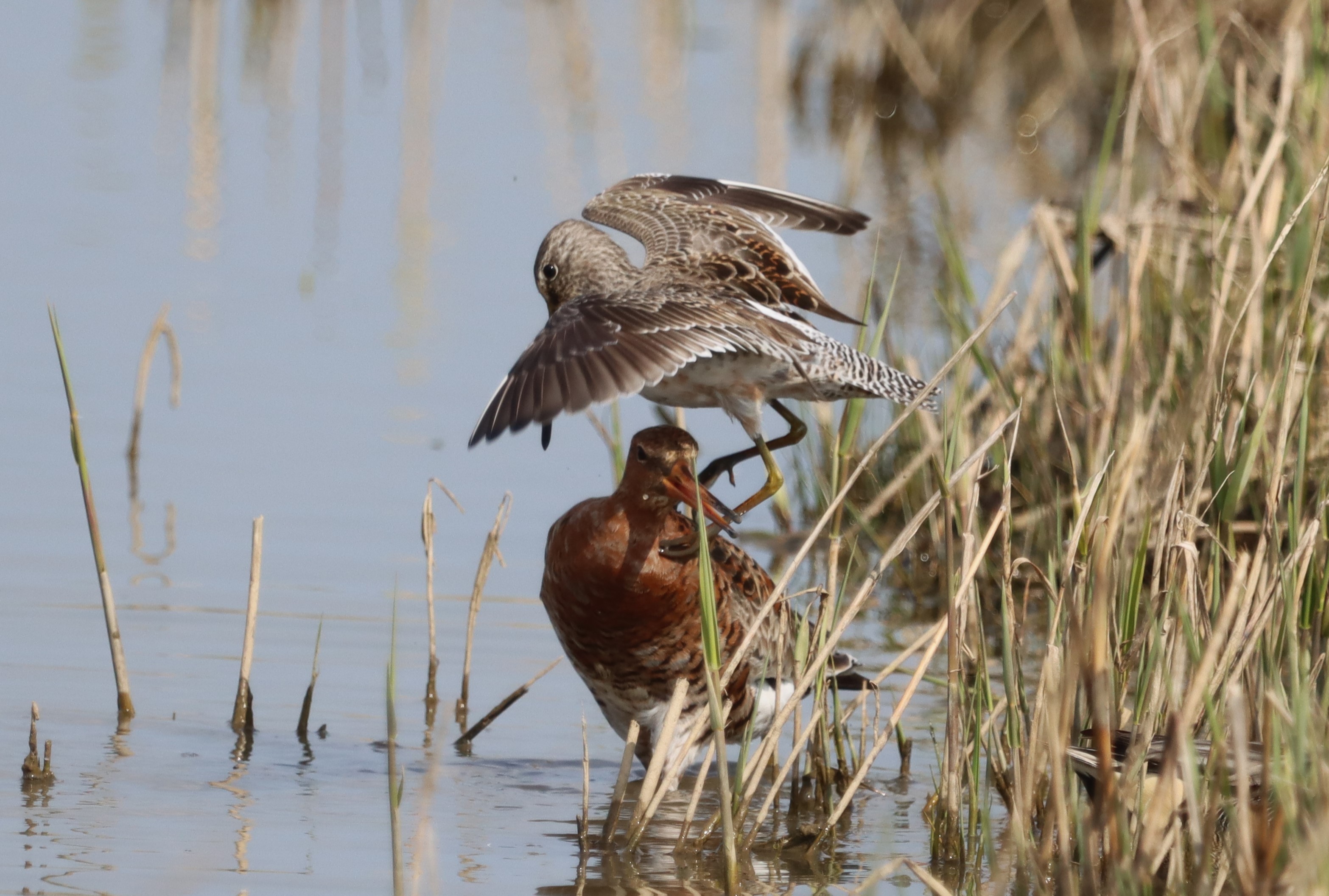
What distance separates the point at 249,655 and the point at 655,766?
4.93 ft

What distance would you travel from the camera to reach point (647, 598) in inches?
216

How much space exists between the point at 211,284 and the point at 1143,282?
5661 millimetres

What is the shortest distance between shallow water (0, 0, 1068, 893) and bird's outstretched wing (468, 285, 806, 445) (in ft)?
2.69

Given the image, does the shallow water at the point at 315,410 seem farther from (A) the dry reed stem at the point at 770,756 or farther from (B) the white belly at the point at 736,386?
(B) the white belly at the point at 736,386

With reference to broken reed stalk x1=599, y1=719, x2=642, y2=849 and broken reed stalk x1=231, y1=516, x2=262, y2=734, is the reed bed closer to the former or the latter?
broken reed stalk x1=599, y1=719, x2=642, y2=849

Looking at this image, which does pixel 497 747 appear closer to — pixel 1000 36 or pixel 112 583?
pixel 112 583

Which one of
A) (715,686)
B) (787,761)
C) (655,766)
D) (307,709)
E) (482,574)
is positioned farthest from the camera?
(482,574)

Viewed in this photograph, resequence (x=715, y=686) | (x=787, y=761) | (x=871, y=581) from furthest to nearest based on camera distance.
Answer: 1. (x=787, y=761)
2. (x=871, y=581)
3. (x=715, y=686)

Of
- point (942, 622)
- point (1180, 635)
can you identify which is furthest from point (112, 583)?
point (1180, 635)

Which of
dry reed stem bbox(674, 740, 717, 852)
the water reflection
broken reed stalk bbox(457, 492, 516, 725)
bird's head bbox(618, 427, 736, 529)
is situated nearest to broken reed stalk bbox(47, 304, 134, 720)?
broken reed stalk bbox(457, 492, 516, 725)

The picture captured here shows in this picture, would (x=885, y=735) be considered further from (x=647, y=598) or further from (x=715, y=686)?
(x=647, y=598)

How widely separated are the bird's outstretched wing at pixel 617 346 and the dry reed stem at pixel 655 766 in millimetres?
743

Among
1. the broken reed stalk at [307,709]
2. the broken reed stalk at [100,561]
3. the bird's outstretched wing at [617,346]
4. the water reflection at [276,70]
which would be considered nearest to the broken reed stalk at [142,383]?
the broken reed stalk at [100,561]

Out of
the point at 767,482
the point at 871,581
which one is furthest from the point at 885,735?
the point at 767,482
